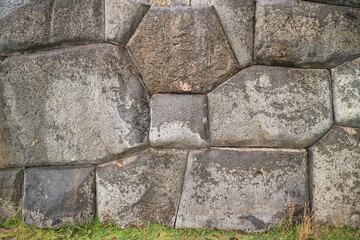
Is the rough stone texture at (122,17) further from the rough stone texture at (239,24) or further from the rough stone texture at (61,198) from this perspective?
the rough stone texture at (61,198)

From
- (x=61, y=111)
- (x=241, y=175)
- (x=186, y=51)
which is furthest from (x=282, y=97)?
(x=61, y=111)

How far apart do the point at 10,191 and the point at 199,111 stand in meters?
1.76

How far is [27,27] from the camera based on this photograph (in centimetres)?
221

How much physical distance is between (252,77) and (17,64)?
194 centimetres

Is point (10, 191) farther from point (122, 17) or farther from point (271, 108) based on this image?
point (271, 108)

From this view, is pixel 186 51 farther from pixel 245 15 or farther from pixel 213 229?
pixel 213 229

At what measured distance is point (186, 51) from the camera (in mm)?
2049

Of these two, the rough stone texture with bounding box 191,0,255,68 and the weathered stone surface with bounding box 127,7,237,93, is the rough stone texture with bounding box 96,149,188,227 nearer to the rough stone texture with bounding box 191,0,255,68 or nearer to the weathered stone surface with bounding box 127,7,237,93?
the weathered stone surface with bounding box 127,7,237,93

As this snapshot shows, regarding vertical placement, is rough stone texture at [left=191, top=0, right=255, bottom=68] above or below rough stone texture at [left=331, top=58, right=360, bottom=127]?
above

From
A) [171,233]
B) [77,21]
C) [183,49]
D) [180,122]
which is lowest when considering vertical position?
[171,233]

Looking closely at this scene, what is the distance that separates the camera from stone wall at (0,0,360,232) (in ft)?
6.61

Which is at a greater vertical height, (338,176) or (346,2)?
(346,2)

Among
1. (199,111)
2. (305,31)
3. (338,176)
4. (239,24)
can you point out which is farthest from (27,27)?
(338,176)

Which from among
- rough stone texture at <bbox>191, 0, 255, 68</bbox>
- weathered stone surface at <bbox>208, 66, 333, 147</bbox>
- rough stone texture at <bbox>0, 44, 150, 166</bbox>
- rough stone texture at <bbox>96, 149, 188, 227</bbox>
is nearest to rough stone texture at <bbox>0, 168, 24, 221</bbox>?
rough stone texture at <bbox>0, 44, 150, 166</bbox>
